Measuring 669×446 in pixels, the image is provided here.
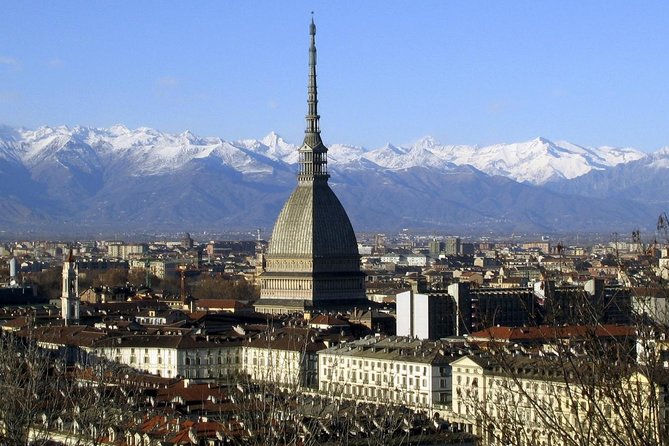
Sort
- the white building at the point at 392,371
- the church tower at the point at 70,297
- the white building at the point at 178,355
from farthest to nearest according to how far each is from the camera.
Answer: the church tower at the point at 70,297, the white building at the point at 178,355, the white building at the point at 392,371

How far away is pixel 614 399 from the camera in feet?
54.9

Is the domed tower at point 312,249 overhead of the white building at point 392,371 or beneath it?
overhead

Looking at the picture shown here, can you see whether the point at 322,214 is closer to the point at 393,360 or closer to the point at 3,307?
the point at 3,307

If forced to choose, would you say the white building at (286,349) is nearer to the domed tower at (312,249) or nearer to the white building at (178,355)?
the white building at (178,355)

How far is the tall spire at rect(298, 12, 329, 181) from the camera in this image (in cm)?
12188

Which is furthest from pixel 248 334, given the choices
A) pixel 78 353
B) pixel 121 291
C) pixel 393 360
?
pixel 121 291

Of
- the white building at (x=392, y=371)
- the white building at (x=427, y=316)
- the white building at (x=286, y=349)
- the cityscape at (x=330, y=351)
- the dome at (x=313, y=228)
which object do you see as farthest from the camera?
the dome at (x=313, y=228)

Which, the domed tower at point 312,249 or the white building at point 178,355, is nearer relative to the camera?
the white building at point 178,355

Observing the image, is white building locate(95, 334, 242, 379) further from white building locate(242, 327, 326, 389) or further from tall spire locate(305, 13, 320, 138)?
tall spire locate(305, 13, 320, 138)

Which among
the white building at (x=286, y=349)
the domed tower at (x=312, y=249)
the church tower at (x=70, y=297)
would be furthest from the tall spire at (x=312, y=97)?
the white building at (x=286, y=349)

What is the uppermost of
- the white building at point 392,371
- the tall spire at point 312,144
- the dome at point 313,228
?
the tall spire at point 312,144

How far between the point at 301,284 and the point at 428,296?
1010 inches

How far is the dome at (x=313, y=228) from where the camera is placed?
391 ft

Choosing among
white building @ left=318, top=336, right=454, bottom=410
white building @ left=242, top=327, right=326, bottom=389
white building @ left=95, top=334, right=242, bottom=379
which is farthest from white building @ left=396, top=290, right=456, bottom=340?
white building @ left=318, top=336, right=454, bottom=410
